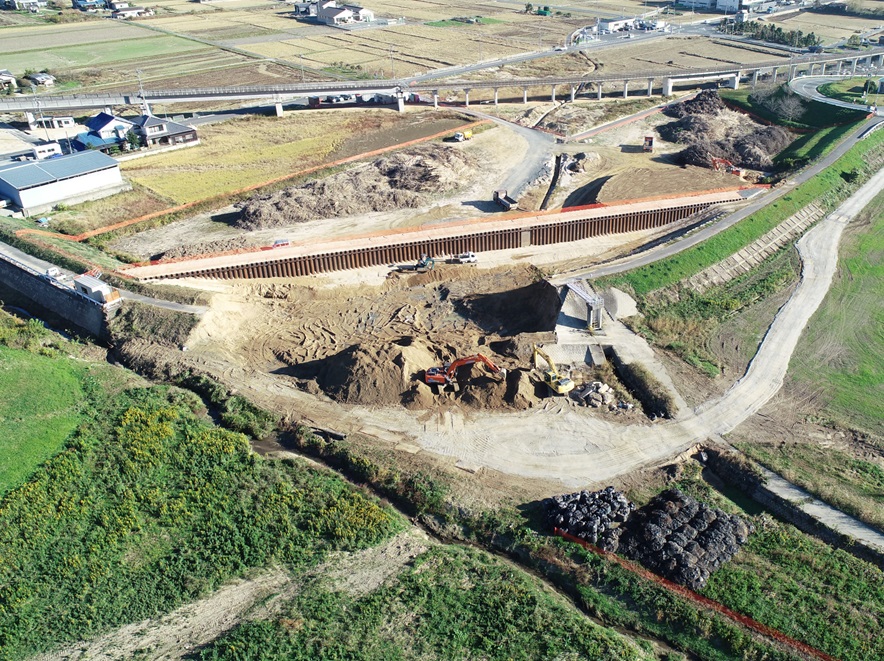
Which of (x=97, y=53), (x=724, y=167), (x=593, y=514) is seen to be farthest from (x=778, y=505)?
(x=97, y=53)

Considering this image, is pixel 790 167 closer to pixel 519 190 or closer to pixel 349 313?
pixel 519 190

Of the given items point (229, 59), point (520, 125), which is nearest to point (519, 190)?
point (520, 125)

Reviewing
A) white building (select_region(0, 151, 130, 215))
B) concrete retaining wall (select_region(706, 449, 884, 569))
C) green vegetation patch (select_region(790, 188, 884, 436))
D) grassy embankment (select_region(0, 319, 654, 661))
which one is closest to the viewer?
grassy embankment (select_region(0, 319, 654, 661))

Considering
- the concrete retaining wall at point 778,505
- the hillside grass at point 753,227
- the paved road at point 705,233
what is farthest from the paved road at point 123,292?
the concrete retaining wall at point 778,505

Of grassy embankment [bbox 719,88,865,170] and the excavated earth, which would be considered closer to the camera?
the excavated earth

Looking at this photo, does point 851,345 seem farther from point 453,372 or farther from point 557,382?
point 453,372

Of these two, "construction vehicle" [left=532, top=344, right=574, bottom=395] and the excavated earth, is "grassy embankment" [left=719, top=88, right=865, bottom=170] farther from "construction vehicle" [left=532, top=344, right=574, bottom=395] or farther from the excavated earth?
"construction vehicle" [left=532, top=344, right=574, bottom=395]

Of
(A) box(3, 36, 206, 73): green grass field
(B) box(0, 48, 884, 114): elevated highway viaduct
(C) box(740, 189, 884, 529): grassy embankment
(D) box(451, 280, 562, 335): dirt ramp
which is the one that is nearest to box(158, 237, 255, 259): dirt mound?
(D) box(451, 280, 562, 335): dirt ramp
